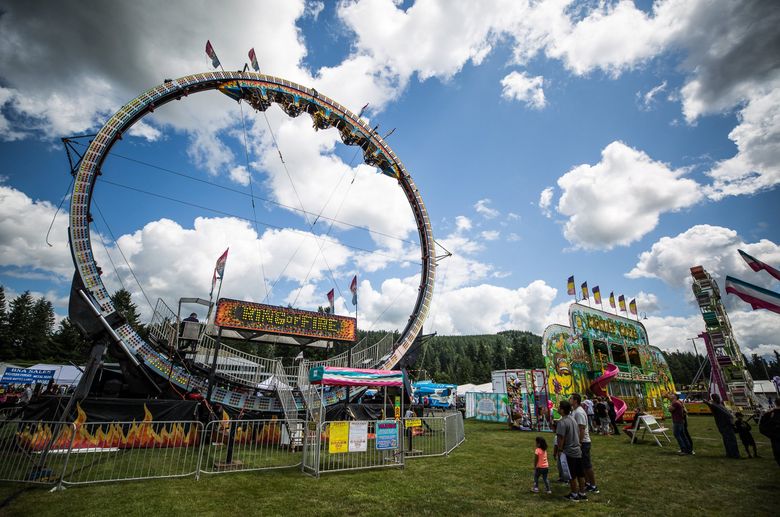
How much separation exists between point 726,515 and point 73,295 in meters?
19.9

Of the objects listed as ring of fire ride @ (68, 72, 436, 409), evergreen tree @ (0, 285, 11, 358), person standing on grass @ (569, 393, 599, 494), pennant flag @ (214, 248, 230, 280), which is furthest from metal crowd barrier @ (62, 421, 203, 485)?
evergreen tree @ (0, 285, 11, 358)

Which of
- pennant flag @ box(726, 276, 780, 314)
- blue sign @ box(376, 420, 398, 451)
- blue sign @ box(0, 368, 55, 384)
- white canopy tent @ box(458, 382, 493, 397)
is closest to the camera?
blue sign @ box(376, 420, 398, 451)

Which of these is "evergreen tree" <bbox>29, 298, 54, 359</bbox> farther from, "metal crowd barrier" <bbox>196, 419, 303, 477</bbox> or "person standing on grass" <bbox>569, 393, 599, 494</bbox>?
"person standing on grass" <bbox>569, 393, 599, 494</bbox>

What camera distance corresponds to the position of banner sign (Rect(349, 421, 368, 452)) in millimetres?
9578

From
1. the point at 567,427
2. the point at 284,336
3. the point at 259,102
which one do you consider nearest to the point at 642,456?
the point at 567,427

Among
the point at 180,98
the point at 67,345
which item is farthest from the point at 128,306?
the point at 180,98

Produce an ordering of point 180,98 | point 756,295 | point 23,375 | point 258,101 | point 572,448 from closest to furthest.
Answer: point 572,448 < point 756,295 < point 180,98 < point 258,101 < point 23,375

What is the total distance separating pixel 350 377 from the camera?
10.6 meters

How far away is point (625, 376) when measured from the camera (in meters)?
27.3

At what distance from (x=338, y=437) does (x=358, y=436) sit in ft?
1.93

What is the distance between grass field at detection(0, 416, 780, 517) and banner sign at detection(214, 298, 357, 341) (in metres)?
7.57

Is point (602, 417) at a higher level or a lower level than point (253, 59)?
lower

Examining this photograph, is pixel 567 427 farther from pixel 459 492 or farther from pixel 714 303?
pixel 714 303

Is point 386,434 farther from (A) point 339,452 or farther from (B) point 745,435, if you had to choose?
(B) point 745,435
